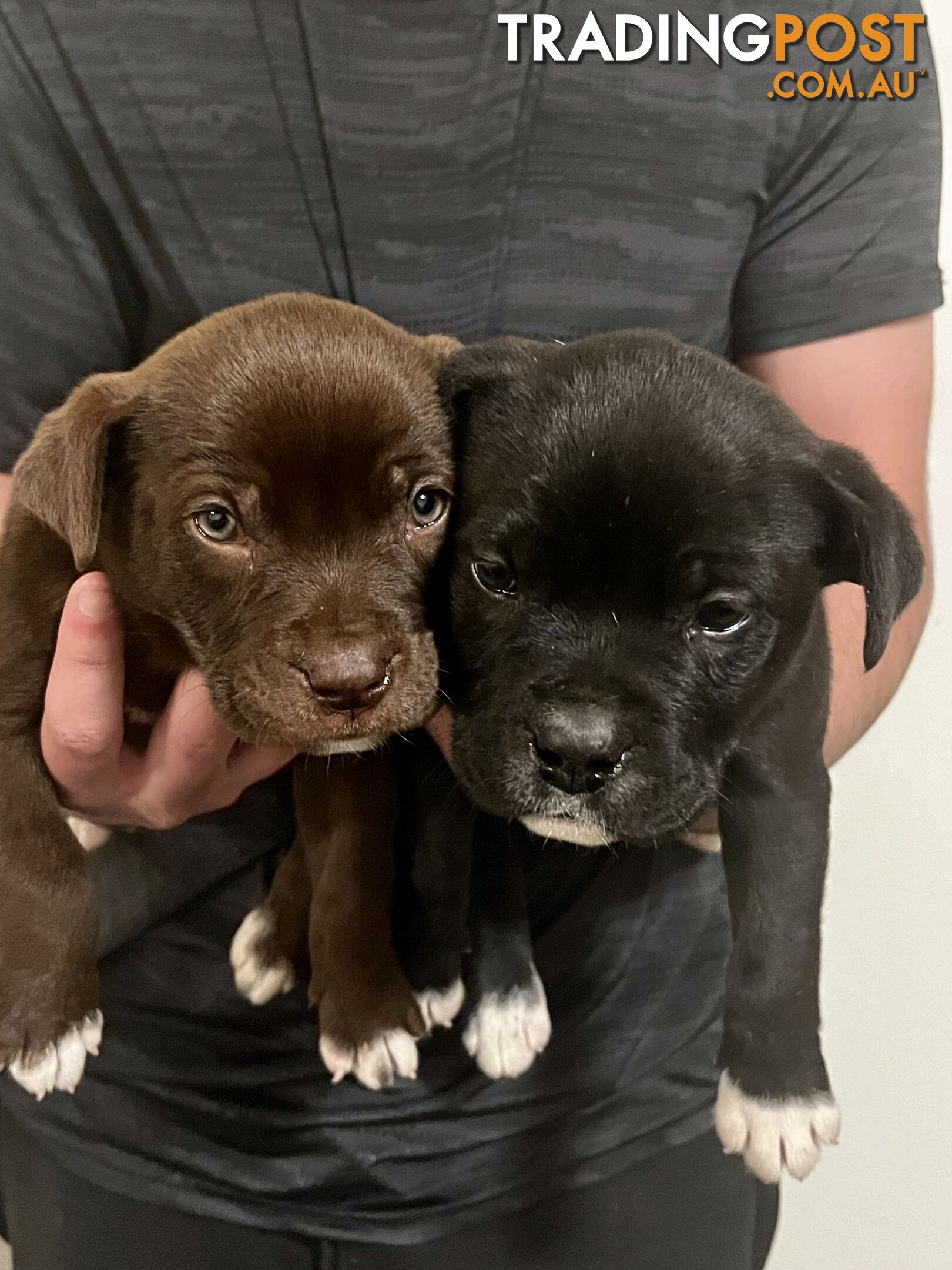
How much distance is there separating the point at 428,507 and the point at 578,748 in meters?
0.35

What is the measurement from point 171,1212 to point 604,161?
139 centimetres

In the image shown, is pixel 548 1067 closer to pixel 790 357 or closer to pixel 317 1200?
pixel 317 1200

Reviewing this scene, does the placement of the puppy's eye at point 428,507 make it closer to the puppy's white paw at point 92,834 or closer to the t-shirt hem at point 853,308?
the t-shirt hem at point 853,308

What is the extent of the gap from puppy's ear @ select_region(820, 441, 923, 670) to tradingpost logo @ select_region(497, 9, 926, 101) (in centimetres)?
48

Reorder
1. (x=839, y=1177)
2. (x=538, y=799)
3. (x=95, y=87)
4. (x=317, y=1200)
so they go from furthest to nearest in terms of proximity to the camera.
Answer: (x=839, y=1177) → (x=317, y=1200) → (x=95, y=87) → (x=538, y=799)

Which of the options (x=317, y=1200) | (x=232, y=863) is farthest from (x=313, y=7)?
(x=317, y=1200)

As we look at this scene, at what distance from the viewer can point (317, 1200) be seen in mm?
1205

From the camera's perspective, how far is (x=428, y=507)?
1.03 metres

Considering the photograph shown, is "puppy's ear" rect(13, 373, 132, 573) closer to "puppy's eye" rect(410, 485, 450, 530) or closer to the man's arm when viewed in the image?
"puppy's eye" rect(410, 485, 450, 530)

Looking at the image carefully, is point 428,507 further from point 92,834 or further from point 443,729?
point 92,834

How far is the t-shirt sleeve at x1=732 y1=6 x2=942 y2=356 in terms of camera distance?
110cm

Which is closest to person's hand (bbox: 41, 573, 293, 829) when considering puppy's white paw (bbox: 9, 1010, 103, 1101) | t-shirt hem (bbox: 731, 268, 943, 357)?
puppy's white paw (bbox: 9, 1010, 103, 1101)

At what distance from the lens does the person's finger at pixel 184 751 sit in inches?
40.3

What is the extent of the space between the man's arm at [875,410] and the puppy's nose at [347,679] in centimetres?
54
